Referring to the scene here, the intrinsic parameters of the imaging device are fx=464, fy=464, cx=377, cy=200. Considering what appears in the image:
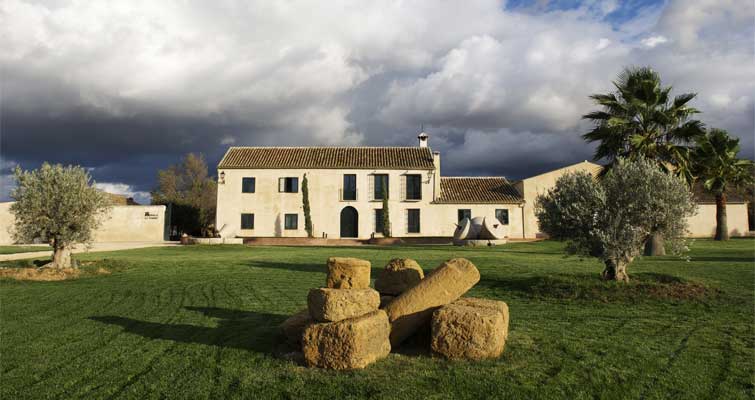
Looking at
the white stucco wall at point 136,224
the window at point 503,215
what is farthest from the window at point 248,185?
the window at point 503,215

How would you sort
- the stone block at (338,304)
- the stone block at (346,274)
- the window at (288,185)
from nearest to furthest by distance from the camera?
1. the stone block at (338,304)
2. the stone block at (346,274)
3. the window at (288,185)

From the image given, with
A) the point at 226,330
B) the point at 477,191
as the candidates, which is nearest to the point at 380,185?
the point at 477,191

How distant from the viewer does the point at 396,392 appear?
4590 mm

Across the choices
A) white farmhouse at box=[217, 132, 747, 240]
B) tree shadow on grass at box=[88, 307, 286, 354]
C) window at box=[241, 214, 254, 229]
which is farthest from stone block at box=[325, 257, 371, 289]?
window at box=[241, 214, 254, 229]

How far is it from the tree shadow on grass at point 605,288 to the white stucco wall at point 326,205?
82.7 feet

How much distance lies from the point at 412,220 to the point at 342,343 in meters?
32.3

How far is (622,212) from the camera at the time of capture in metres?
10.4

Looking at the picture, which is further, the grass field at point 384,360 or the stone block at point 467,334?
the stone block at point 467,334

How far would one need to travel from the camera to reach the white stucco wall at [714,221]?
3738 cm

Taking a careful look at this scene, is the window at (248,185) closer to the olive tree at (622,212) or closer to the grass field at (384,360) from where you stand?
the grass field at (384,360)

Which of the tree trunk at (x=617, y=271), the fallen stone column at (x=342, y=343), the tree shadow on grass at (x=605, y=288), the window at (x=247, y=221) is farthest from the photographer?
the window at (x=247, y=221)

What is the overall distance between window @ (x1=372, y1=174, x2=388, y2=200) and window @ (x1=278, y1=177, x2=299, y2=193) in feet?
20.9

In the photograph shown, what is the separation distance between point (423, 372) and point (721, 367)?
3576mm

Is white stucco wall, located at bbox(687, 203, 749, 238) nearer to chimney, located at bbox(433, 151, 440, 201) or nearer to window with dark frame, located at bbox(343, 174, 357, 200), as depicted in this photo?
chimney, located at bbox(433, 151, 440, 201)
